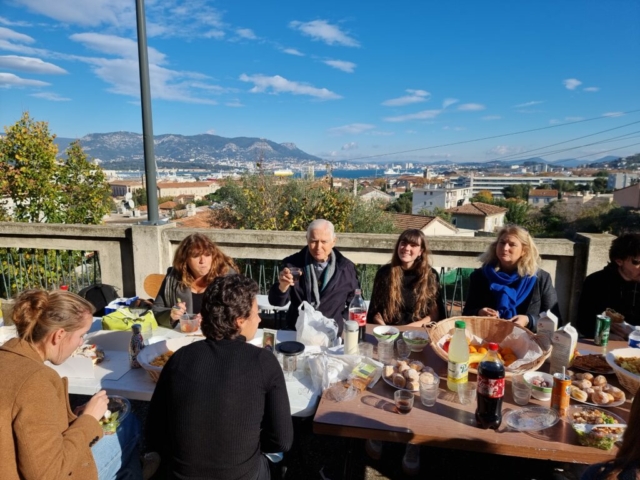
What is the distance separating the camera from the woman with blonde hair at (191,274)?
313 cm

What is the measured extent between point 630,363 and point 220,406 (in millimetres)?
2036

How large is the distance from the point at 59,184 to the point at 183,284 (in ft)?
19.2

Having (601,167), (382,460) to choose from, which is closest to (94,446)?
(382,460)

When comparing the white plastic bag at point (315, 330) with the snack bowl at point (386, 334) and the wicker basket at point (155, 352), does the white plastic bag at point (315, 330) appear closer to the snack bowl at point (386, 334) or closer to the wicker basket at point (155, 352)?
the snack bowl at point (386, 334)

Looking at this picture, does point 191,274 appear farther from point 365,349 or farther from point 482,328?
point 482,328

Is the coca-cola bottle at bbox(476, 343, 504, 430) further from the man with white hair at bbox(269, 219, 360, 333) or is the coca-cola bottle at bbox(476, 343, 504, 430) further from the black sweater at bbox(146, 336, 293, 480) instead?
the man with white hair at bbox(269, 219, 360, 333)

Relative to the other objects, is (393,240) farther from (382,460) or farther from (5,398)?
(5,398)

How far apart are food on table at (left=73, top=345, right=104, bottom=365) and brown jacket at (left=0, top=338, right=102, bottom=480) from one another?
27.7 inches

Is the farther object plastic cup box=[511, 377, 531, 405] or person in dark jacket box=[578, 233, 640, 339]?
person in dark jacket box=[578, 233, 640, 339]

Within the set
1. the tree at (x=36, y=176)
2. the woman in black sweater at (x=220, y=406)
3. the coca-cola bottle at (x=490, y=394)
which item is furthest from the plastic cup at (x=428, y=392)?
the tree at (x=36, y=176)

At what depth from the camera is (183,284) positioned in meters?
3.14

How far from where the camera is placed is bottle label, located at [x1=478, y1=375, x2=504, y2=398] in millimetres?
1605

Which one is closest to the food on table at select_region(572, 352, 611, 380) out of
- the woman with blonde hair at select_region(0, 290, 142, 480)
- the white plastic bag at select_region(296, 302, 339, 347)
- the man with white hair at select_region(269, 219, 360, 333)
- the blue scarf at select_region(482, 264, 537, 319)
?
the blue scarf at select_region(482, 264, 537, 319)

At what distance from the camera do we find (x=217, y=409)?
4.91 feet
